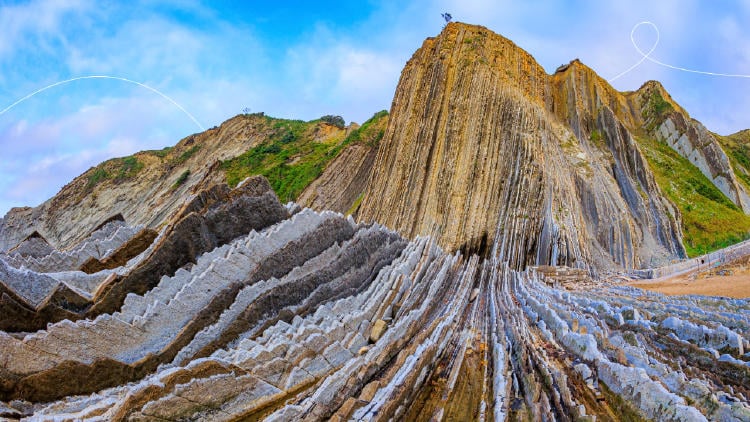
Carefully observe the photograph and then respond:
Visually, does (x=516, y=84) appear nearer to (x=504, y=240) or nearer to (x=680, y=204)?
(x=504, y=240)

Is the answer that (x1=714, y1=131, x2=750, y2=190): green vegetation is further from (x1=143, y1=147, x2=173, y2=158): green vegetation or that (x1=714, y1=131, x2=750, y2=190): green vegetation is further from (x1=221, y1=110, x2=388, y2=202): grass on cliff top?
(x1=143, y1=147, x2=173, y2=158): green vegetation

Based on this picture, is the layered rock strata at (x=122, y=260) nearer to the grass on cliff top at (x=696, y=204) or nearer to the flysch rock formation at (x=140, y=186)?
the flysch rock formation at (x=140, y=186)

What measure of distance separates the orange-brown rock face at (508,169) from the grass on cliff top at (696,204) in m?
2.62

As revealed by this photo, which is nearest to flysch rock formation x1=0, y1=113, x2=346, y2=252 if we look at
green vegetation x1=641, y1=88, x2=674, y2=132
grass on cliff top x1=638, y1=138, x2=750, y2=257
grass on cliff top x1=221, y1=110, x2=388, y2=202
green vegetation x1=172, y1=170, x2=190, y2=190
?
green vegetation x1=172, y1=170, x2=190, y2=190

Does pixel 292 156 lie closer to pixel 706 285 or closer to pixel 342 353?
pixel 706 285

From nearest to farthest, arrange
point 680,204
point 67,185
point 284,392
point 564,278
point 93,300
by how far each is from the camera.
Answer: point 284,392 < point 93,300 < point 564,278 < point 680,204 < point 67,185

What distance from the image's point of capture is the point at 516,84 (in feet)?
86.8

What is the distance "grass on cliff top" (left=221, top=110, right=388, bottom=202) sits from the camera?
33.8m

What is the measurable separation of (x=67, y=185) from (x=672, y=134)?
5574 cm

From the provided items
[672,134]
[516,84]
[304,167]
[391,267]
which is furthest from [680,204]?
[391,267]

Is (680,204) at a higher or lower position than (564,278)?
higher

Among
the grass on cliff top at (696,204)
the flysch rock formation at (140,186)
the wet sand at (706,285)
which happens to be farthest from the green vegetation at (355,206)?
the grass on cliff top at (696,204)

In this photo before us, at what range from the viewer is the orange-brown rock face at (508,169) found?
19.5 meters

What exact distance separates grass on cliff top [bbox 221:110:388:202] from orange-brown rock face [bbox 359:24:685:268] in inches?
295
